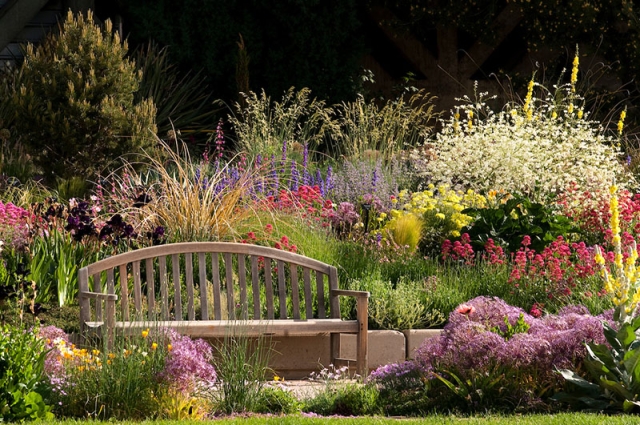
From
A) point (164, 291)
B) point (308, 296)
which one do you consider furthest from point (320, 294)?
point (164, 291)

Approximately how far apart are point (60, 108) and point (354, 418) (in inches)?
204

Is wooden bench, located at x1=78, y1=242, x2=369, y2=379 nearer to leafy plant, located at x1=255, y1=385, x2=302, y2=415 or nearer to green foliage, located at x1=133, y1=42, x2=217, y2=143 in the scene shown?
leafy plant, located at x1=255, y1=385, x2=302, y2=415

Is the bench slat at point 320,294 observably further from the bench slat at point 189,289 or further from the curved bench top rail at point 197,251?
the bench slat at point 189,289

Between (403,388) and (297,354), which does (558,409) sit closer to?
(403,388)

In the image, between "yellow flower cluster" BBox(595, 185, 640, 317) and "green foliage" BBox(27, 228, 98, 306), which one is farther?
"green foliage" BBox(27, 228, 98, 306)

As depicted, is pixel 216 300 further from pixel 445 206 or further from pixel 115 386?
pixel 445 206

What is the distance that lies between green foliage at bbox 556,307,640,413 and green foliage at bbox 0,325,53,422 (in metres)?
2.73

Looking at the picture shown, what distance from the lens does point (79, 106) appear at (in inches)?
372

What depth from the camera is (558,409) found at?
5.65m

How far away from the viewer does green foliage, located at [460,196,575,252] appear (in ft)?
28.3

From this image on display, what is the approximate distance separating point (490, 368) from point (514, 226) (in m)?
3.08

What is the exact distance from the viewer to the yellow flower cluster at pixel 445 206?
360 inches

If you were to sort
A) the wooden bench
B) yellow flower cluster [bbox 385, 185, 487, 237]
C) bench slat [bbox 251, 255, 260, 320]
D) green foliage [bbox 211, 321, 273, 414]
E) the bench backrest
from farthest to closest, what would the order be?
yellow flower cluster [bbox 385, 185, 487, 237], bench slat [bbox 251, 255, 260, 320], the bench backrest, the wooden bench, green foliage [bbox 211, 321, 273, 414]

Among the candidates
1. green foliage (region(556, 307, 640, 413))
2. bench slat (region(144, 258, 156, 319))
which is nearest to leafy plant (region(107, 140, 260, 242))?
bench slat (region(144, 258, 156, 319))
